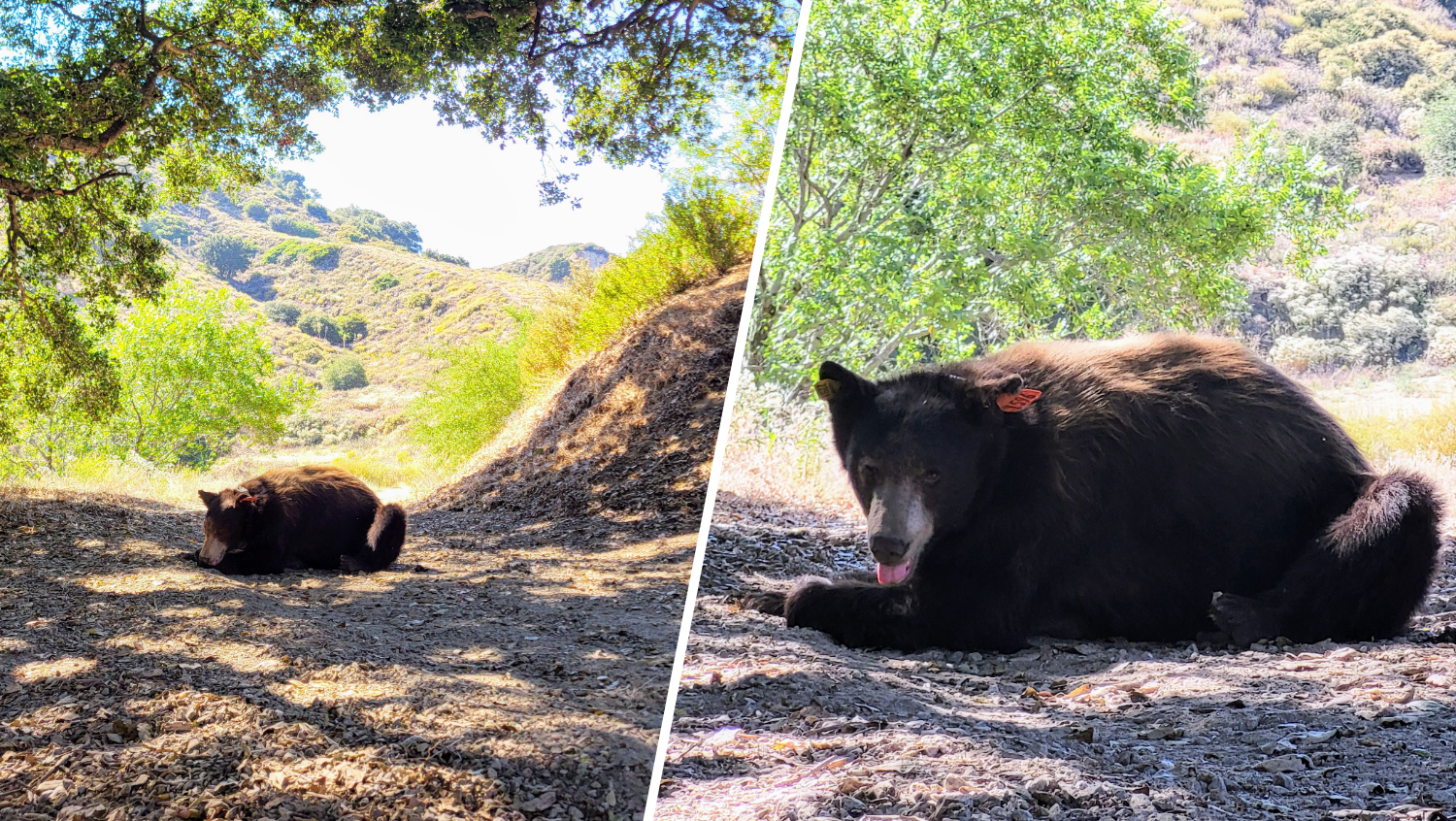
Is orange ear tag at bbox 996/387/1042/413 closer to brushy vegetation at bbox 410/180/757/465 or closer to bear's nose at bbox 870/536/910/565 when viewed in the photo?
bear's nose at bbox 870/536/910/565

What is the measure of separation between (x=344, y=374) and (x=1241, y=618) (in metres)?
4.38

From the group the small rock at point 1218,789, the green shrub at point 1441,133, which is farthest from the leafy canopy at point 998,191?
the small rock at point 1218,789

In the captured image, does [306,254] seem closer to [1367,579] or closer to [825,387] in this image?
[825,387]

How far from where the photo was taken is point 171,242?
4605 mm

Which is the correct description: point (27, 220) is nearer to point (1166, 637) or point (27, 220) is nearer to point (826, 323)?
point (826, 323)

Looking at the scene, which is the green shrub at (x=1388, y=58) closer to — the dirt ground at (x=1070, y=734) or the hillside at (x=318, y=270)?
the dirt ground at (x=1070, y=734)

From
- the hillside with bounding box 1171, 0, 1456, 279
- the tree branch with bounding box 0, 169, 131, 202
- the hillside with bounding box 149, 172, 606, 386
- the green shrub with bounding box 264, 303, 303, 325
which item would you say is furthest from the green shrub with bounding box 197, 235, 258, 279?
the hillside with bounding box 1171, 0, 1456, 279

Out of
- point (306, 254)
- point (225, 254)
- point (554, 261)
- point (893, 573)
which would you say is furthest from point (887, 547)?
point (554, 261)

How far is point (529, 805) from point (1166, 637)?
1.61m

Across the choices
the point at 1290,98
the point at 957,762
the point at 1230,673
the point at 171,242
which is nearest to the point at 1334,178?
the point at 1290,98

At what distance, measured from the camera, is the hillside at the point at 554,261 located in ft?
21.3

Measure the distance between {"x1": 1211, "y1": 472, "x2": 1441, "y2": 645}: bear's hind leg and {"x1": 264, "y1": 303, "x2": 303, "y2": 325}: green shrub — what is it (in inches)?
174

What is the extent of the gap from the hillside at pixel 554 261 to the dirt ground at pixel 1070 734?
192 inches

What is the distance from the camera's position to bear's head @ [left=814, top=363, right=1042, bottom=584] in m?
1.91
